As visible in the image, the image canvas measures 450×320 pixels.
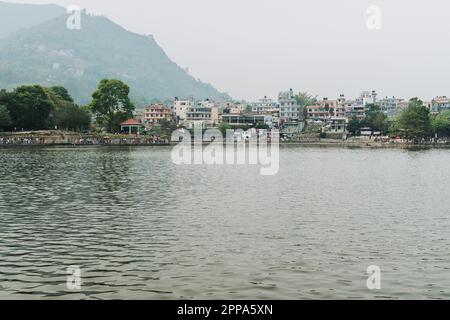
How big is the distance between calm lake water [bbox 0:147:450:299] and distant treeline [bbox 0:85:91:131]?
254 ft

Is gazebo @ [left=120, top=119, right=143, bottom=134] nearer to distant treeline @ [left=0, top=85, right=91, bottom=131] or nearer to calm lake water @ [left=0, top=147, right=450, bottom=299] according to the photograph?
distant treeline @ [left=0, top=85, right=91, bottom=131]

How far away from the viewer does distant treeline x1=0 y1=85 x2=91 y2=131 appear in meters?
109

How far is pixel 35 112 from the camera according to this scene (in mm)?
112875

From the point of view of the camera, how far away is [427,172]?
53.8 meters

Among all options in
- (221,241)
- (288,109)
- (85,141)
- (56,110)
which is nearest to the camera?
(221,241)

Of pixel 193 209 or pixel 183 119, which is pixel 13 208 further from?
pixel 183 119

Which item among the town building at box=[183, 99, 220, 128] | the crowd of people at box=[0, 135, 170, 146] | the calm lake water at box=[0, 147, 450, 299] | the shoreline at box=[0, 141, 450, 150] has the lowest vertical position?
the calm lake water at box=[0, 147, 450, 299]

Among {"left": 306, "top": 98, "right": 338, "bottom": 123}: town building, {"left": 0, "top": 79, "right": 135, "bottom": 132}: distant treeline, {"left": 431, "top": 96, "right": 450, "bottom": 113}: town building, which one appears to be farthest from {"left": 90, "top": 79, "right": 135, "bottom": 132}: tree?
{"left": 431, "top": 96, "right": 450, "bottom": 113}: town building

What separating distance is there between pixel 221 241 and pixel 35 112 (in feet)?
335

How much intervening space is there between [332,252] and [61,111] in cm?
10883

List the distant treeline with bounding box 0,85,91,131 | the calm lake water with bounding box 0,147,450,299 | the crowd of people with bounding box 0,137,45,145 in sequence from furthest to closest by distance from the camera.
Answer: the distant treeline with bounding box 0,85,91,131 → the crowd of people with bounding box 0,137,45,145 → the calm lake water with bounding box 0,147,450,299

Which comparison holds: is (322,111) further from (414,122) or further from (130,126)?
(130,126)

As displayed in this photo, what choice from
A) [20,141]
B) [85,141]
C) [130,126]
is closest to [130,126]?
[130,126]
